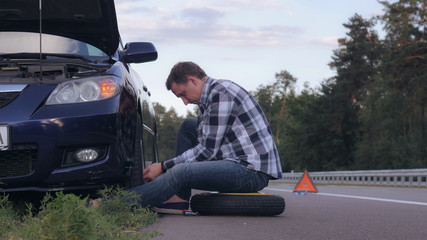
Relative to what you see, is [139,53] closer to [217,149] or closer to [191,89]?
[191,89]

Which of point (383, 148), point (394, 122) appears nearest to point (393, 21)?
point (383, 148)

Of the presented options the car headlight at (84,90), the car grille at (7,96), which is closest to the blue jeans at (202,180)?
the car headlight at (84,90)

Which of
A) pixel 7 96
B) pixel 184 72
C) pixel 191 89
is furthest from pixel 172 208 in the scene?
pixel 7 96

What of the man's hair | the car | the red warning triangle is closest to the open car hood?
the car

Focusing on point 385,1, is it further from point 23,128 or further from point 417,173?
point 23,128

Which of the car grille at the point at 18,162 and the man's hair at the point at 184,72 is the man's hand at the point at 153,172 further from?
the car grille at the point at 18,162

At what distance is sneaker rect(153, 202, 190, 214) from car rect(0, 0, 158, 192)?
0.37m

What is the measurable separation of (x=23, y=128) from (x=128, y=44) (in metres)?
1.86

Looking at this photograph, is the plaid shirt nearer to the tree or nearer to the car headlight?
the car headlight

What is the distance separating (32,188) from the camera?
468 cm

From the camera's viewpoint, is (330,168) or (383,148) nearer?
(383,148)

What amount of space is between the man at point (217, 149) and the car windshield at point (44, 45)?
748 mm

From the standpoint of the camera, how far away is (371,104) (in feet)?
202

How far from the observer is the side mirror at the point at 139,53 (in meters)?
5.95
